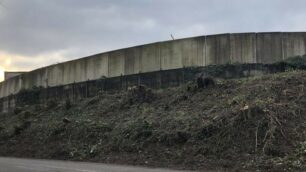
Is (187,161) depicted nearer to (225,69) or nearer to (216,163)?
(216,163)

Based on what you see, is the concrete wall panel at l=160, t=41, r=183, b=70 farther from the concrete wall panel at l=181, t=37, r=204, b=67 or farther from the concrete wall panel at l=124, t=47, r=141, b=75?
the concrete wall panel at l=124, t=47, r=141, b=75

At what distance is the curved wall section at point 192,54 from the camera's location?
23.9 meters

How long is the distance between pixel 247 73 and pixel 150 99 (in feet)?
15.2

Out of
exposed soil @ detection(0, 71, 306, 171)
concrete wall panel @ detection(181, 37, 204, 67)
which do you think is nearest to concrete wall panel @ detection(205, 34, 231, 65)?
concrete wall panel @ detection(181, 37, 204, 67)

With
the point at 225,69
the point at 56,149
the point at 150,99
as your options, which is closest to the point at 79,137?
the point at 56,149

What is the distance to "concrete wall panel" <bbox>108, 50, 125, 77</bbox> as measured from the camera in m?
27.8

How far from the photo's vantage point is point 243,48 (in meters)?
24.0

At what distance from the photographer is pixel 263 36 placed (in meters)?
24.0

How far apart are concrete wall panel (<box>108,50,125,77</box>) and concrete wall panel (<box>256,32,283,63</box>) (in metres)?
7.56

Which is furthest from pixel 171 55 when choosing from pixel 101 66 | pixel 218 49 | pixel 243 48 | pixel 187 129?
pixel 187 129

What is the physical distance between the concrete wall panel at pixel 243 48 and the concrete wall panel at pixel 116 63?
643 cm

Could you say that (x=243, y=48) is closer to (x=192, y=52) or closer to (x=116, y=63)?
(x=192, y=52)

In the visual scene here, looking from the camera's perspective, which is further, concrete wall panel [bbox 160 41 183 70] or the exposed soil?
concrete wall panel [bbox 160 41 183 70]

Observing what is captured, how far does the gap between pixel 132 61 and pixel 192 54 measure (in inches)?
147
